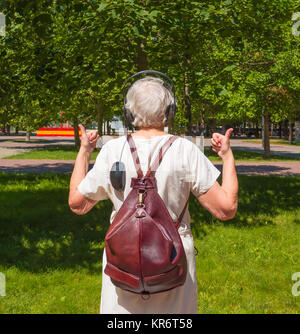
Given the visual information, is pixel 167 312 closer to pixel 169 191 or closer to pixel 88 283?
pixel 169 191

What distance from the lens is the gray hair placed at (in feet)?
6.39

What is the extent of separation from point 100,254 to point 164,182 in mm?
4384

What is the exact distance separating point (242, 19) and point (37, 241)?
20.6 ft

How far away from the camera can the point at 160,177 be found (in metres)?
1.88

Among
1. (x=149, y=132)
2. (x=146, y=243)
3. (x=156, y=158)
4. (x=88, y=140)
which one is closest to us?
(x=146, y=243)

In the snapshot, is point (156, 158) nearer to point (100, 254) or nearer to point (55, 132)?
point (100, 254)

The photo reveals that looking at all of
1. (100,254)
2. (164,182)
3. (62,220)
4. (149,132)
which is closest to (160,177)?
(164,182)

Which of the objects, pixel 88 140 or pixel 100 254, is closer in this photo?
pixel 88 140

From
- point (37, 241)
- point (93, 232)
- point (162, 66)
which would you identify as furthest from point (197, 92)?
point (37, 241)

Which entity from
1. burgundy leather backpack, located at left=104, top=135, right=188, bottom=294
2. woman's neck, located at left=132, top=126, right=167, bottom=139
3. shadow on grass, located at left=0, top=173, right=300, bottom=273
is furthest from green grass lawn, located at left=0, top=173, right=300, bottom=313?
woman's neck, located at left=132, top=126, right=167, bottom=139

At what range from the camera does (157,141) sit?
1.92m

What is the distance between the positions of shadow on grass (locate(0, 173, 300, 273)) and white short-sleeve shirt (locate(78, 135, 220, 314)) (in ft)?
11.7

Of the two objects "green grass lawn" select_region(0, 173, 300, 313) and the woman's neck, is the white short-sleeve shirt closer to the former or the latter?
the woman's neck

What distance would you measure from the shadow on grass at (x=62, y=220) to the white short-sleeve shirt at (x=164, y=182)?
11.7 feet
